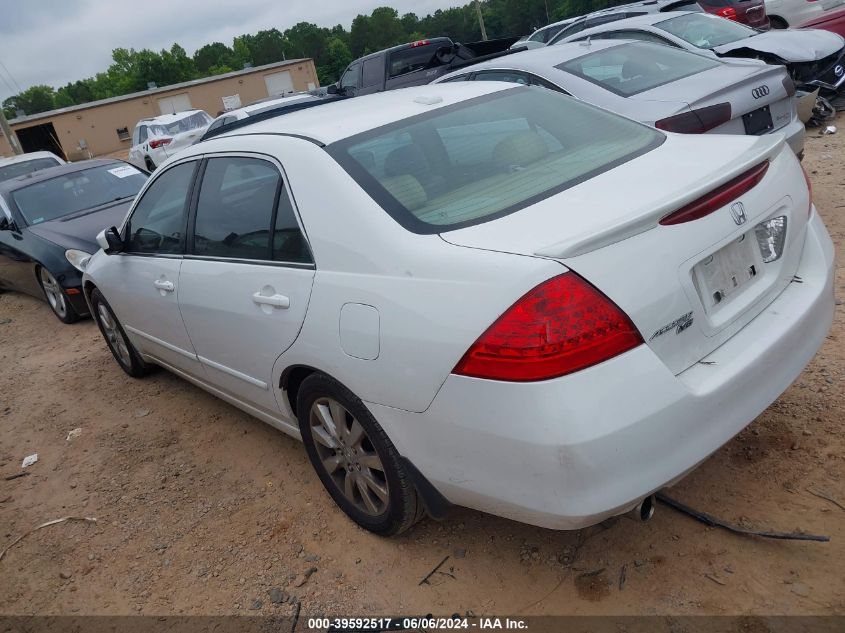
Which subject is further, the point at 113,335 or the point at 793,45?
the point at 793,45

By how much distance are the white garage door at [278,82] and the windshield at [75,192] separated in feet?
131

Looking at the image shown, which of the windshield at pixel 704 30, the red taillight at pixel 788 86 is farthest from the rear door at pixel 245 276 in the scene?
the windshield at pixel 704 30

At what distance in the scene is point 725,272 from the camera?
225cm

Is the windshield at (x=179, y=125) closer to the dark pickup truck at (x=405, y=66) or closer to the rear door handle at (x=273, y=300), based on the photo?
the dark pickup truck at (x=405, y=66)

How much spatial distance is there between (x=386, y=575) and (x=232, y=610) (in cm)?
61

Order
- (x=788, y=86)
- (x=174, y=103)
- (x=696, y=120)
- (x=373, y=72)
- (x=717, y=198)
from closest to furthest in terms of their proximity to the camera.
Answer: (x=717, y=198) < (x=696, y=120) < (x=788, y=86) < (x=373, y=72) < (x=174, y=103)

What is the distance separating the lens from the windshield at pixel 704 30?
777cm

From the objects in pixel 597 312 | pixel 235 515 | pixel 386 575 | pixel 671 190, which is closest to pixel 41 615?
pixel 235 515

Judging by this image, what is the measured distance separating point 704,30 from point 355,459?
7.33 metres

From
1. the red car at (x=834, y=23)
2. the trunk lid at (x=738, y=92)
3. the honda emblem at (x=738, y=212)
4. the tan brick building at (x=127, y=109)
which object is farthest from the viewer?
the tan brick building at (x=127, y=109)

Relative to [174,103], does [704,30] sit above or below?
below

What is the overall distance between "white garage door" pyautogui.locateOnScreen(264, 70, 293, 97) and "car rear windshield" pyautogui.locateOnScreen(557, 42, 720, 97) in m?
42.9

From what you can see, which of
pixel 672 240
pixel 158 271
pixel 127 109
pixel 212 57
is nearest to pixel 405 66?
pixel 158 271

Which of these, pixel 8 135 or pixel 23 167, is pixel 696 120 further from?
pixel 8 135
